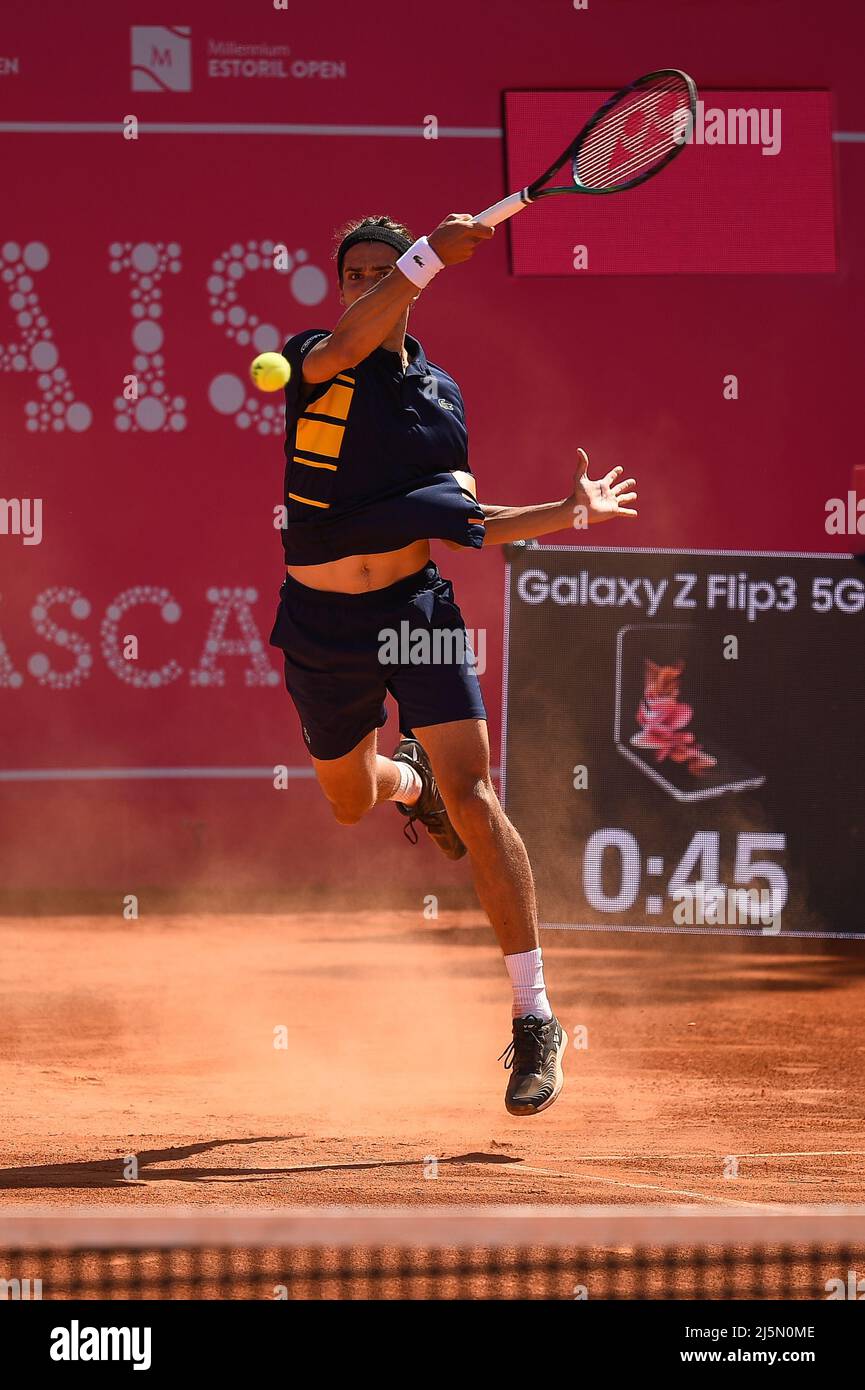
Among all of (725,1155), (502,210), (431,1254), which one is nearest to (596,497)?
(502,210)

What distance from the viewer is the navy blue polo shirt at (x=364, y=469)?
14.3ft

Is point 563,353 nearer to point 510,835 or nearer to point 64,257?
point 64,257

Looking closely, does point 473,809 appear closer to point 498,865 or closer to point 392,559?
point 498,865

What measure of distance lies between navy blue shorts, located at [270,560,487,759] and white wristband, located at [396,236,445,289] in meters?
0.78

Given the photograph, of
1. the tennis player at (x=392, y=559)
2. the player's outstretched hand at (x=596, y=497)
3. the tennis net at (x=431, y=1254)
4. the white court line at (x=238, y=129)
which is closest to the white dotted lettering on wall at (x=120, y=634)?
the white court line at (x=238, y=129)

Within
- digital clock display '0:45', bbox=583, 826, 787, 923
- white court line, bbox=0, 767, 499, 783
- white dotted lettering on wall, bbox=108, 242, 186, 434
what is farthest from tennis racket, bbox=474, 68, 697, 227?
white court line, bbox=0, 767, 499, 783

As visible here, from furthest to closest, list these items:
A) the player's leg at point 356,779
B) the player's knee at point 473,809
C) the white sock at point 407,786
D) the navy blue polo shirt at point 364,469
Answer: the white sock at point 407,786, the player's leg at point 356,779, the navy blue polo shirt at point 364,469, the player's knee at point 473,809

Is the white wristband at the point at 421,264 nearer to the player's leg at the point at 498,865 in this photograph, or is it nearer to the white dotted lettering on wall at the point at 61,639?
the player's leg at the point at 498,865

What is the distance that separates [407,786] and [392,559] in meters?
0.96

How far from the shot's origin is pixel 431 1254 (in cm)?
311

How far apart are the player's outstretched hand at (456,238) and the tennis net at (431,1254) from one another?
208cm

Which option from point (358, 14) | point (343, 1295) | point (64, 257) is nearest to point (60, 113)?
point (64, 257)

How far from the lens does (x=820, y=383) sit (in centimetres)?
977

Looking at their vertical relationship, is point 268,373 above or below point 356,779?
above
